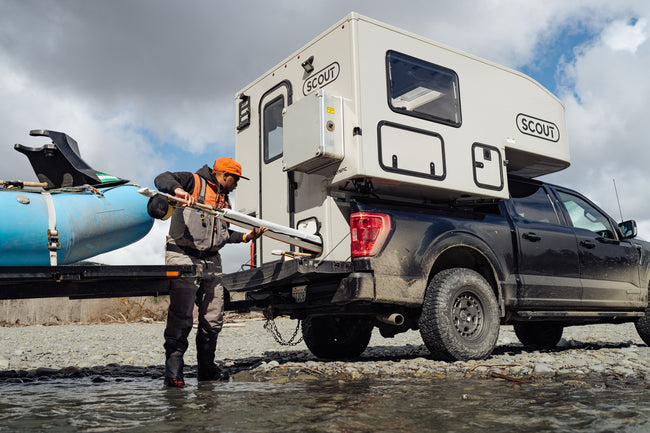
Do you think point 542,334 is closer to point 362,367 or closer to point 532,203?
point 532,203

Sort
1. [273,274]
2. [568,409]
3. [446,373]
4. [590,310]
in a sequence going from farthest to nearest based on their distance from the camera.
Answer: [590,310] < [273,274] < [446,373] < [568,409]

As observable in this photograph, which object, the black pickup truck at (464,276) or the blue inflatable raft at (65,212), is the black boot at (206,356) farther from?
the blue inflatable raft at (65,212)

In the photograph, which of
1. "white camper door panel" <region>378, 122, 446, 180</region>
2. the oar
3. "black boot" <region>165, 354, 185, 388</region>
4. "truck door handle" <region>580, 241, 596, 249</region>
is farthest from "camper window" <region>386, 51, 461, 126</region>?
"black boot" <region>165, 354, 185, 388</region>

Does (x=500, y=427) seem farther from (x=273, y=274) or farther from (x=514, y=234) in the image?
(x=514, y=234)

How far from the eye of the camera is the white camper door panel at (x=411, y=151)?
5.43 m

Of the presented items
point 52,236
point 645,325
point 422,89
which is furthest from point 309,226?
point 645,325

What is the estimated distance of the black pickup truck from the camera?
206 inches

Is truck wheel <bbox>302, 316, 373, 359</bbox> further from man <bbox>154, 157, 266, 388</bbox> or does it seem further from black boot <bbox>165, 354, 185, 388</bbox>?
black boot <bbox>165, 354, 185, 388</bbox>

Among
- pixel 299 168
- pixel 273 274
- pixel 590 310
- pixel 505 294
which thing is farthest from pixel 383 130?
pixel 590 310

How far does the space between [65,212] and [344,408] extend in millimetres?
2484

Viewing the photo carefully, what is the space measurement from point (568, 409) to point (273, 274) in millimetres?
2894

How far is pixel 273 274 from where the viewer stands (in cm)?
534

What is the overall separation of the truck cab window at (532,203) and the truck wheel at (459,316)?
1367mm

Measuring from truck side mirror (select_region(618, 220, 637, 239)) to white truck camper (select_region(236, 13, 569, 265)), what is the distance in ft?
5.29
